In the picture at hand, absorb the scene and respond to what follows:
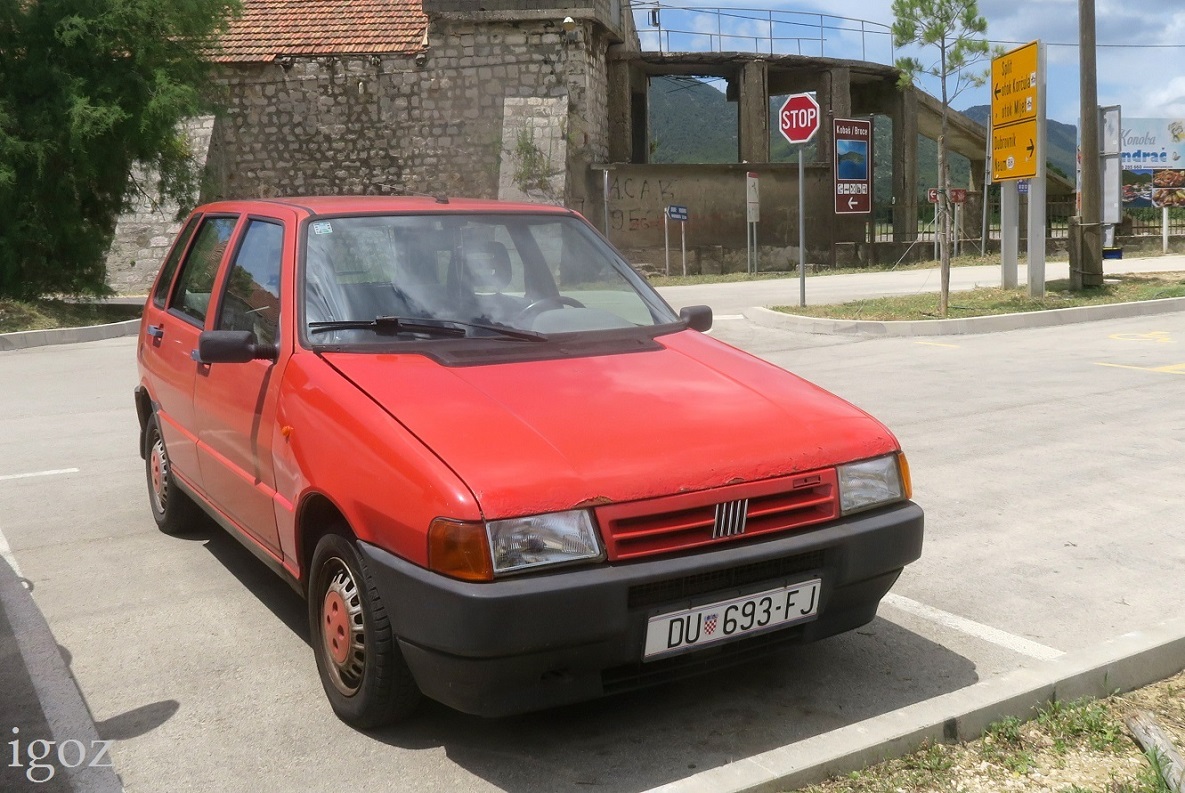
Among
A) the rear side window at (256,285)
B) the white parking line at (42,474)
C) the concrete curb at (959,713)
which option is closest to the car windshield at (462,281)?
the rear side window at (256,285)

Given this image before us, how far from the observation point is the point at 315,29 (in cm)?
3125

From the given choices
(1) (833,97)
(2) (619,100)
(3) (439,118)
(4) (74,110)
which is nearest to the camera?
(4) (74,110)

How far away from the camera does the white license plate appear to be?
3.23 metres

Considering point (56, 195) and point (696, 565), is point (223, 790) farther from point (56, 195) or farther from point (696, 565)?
point (56, 195)

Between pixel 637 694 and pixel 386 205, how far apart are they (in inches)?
84.9

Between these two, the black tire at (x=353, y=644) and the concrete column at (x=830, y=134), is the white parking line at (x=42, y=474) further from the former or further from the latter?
the concrete column at (x=830, y=134)

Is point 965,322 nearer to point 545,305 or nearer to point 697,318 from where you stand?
point 697,318

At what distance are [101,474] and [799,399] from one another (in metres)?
5.26

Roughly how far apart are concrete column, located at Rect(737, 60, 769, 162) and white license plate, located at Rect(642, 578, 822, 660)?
102 ft

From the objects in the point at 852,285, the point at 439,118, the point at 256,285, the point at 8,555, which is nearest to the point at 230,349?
the point at 256,285

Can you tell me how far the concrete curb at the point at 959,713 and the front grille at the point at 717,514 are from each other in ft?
1.94

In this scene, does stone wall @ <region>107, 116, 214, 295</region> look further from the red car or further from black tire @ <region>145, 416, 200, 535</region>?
the red car

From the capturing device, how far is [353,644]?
3521 mm

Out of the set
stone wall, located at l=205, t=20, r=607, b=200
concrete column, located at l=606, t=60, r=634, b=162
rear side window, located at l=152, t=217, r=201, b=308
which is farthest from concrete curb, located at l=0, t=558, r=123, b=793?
concrete column, located at l=606, t=60, r=634, b=162
